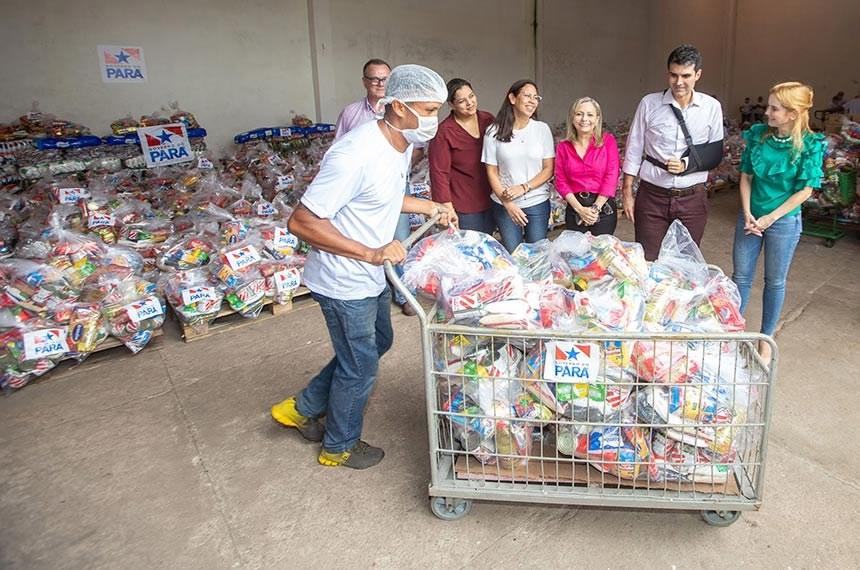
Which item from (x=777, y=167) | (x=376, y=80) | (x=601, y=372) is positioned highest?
(x=376, y=80)

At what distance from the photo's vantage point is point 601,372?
1.94 m

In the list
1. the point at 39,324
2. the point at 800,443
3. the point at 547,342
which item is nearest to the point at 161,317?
the point at 39,324

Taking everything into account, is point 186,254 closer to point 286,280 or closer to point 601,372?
point 286,280

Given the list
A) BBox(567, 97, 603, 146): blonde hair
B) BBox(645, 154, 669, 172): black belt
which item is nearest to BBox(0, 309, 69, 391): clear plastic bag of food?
BBox(567, 97, 603, 146): blonde hair

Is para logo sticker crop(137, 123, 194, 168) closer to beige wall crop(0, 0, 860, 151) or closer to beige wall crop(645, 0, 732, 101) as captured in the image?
beige wall crop(0, 0, 860, 151)

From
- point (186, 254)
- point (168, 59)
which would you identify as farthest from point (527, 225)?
point (168, 59)

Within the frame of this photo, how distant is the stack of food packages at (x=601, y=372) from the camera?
1.92m

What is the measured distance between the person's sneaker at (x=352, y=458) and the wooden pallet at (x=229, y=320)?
1.62 meters

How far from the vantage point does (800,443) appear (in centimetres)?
264

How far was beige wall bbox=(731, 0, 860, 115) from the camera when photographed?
35.0 feet

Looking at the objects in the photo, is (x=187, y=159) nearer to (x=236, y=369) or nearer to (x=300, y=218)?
(x=236, y=369)

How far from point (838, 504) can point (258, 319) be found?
3.41m

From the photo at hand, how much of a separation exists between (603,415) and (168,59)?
636 cm

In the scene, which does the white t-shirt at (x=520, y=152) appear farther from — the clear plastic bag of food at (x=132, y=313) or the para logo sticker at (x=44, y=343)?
the para logo sticker at (x=44, y=343)
